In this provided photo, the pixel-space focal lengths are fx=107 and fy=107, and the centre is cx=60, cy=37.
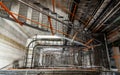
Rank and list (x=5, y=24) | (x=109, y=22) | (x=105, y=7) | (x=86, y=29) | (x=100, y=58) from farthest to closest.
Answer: (x=86, y=29), (x=100, y=58), (x=5, y=24), (x=109, y=22), (x=105, y=7)

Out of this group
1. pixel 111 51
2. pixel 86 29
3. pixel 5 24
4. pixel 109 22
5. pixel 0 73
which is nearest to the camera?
pixel 0 73

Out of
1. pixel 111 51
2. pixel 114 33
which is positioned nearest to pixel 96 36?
pixel 114 33

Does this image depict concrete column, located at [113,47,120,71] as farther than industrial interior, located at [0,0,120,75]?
Yes

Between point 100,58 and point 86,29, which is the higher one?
point 86,29

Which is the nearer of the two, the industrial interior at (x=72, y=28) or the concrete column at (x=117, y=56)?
the industrial interior at (x=72, y=28)

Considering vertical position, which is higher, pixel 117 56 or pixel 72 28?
pixel 72 28

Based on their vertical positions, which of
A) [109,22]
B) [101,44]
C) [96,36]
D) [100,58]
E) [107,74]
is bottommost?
[107,74]

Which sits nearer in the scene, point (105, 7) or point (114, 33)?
point (105, 7)

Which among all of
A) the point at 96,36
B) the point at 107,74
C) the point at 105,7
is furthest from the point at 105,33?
the point at 107,74

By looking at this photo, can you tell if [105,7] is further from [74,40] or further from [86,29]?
[74,40]

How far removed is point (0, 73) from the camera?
68.6 inches

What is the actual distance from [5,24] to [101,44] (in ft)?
8.03

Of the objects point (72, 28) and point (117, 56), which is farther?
point (117, 56)

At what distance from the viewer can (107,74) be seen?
69.3 inches
